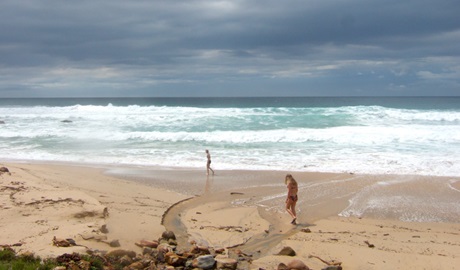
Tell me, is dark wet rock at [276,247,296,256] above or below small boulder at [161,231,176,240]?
below

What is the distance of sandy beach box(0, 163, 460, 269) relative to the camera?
7.04 m

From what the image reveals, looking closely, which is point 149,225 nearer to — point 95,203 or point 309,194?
point 95,203

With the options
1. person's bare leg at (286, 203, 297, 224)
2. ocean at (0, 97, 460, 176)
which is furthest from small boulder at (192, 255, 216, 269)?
ocean at (0, 97, 460, 176)

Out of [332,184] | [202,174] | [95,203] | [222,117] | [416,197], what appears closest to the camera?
[95,203]

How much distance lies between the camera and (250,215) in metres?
9.56

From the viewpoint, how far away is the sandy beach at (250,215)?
7035mm

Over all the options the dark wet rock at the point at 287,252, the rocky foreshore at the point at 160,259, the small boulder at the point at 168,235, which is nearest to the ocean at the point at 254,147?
the small boulder at the point at 168,235

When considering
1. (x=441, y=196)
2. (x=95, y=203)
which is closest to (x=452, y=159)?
(x=441, y=196)

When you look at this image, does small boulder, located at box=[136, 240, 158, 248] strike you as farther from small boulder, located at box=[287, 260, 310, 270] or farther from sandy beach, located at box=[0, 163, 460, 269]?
small boulder, located at box=[287, 260, 310, 270]

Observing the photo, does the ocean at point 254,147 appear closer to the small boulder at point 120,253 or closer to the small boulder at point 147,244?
the small boulder at point 147,244

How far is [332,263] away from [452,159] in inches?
499

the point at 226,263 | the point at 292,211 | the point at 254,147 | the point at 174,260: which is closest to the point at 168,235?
the point at 174,260

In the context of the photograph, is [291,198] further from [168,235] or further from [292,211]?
[168,235]

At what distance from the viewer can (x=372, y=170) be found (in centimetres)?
1514
